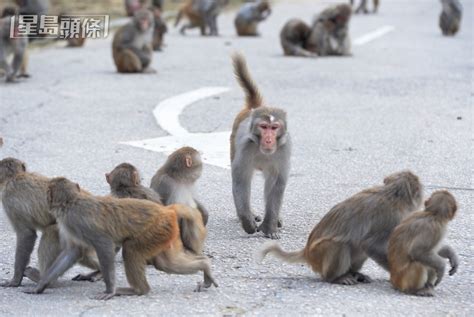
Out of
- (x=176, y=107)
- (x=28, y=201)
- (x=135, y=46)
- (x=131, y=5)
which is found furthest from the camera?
(x=131, y=5)

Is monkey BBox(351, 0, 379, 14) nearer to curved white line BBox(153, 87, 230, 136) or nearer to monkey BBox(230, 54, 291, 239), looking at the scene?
curved white line BBox(153, 87, 230, 136)

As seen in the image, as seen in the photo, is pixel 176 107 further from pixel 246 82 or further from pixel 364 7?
pixel 364 7

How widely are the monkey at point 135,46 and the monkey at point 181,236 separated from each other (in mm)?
9004

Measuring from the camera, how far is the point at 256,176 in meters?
8.75

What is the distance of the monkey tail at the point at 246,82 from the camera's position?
25.4ft

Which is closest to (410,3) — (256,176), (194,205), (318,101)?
(318,101)

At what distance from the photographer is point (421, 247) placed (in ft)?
17.5

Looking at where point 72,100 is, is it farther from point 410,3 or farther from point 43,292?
point 410,3

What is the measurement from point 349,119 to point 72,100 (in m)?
3.33

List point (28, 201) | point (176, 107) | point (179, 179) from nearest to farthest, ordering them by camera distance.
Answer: point (28, 201), point (179, 179), point (176, 107)

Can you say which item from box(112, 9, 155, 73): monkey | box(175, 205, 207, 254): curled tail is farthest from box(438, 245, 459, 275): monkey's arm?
box(112, 9, 155, 73): monkey

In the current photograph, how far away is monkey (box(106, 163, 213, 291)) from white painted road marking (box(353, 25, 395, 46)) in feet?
45.9

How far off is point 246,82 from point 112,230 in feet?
8.79

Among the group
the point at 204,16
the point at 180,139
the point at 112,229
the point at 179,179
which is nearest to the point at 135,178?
the point at 179,179
